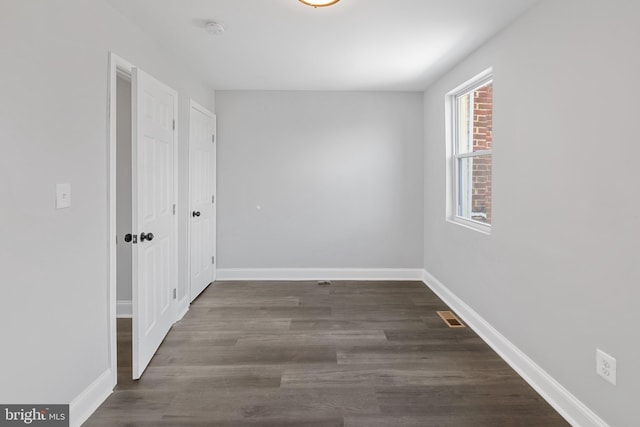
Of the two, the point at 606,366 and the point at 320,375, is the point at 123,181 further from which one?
the point at 606,366

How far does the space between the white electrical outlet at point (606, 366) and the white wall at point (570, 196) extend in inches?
1.3

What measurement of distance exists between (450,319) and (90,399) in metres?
2.88

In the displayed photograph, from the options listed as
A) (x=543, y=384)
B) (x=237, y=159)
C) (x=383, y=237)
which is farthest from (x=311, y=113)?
(x=543, y=384)

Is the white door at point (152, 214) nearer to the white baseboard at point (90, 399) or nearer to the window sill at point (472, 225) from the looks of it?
the white baseboard at point (90, 399)

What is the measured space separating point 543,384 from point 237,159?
3.94 meters

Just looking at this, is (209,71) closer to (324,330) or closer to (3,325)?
(324,330)

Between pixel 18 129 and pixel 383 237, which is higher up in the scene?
pixel 18 129

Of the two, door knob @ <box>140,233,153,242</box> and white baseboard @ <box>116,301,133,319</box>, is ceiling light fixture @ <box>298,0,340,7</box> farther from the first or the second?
white baseboard @ <box>116,301,133,319</box>

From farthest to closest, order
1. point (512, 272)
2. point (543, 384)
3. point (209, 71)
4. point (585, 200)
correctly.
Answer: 1. point (209, 71)
2. point (512, 272)
3. point (543, 384)
4. point (585, 200)

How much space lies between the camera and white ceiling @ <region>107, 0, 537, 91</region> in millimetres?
2467

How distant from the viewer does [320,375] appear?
99.6 inches

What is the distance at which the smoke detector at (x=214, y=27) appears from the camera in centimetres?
270

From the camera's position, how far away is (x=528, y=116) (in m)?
2.51

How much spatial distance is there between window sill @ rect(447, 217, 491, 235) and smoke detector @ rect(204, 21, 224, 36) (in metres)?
2.62
